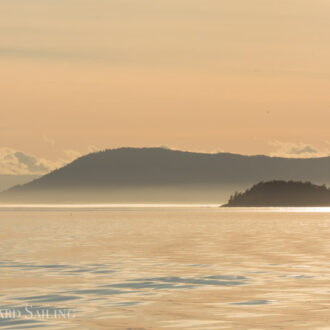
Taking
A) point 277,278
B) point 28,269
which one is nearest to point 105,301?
point 277,278

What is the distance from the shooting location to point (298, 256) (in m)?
55.6

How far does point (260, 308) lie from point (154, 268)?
53.4ft

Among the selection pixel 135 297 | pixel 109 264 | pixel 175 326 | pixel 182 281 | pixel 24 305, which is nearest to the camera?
pixel 175 326

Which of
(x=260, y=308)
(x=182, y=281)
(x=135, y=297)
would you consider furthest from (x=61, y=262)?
(x=260, y=308)

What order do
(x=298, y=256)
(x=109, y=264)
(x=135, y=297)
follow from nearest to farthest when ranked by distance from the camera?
(x=135, y=297)
(x=109, y=264)
(x=298, y=256)

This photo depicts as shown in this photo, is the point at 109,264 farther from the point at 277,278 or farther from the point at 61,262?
the point at 277,278

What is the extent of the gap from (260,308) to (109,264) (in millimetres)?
19779

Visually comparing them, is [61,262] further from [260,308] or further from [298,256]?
[260,308]

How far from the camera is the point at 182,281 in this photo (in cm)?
3966

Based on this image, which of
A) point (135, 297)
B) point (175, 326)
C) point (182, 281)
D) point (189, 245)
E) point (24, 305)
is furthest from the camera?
point (189, 245)

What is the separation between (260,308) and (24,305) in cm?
777

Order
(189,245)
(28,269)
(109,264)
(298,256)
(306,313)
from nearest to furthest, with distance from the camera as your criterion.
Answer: (306,313), (28,269), (109,264), (298,256), (189,245)

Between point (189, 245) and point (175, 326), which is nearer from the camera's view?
point (175, 326)

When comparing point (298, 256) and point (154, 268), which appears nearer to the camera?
point (154, 268)
